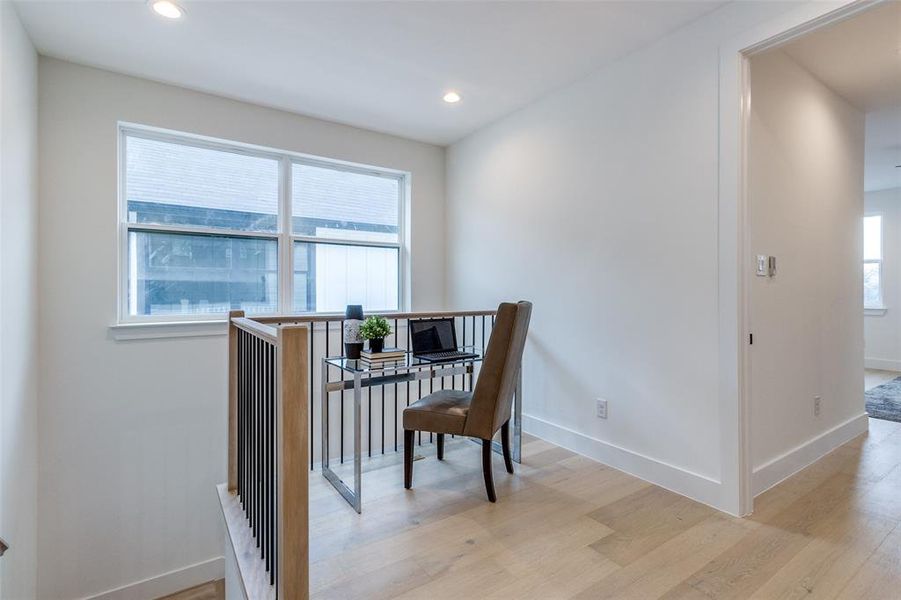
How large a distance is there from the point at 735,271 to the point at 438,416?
5.45 feet

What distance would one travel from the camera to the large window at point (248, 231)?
3000mm

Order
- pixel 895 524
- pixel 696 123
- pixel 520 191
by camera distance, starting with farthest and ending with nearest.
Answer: pixel 520 191, pixel 696 123, pixel 895 524

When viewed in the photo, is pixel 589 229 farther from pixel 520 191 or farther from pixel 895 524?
pixel 895 524

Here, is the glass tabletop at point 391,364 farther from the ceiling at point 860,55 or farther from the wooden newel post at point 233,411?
the ceiling at point 860,55

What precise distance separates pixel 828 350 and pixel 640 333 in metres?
1.57

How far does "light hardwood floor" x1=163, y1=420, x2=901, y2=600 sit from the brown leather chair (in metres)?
0.29

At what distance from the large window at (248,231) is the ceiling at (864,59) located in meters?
3.12

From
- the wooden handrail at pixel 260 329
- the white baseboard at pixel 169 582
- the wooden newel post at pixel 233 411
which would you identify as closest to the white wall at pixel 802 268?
the wooden handrail at pixel 260 329

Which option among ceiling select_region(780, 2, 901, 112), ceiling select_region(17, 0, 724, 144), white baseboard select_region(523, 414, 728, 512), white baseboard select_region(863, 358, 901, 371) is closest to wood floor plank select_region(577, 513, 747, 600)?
white baseboard select_region(523, 414, 728, 512)

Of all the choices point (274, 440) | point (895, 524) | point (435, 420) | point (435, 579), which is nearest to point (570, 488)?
point (435, 420)

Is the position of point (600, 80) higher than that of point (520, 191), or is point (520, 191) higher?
point (600, 80)

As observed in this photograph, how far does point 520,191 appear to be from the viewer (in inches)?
131

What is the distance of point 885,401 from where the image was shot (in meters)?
4.19

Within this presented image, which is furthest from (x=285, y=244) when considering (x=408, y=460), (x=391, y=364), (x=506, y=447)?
(x=506, y=447)
